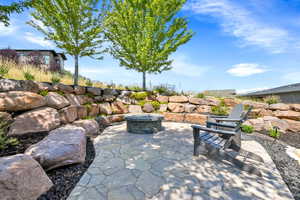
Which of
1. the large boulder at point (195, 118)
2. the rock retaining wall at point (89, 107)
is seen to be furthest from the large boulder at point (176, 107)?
the large boulder at point (195, 118)

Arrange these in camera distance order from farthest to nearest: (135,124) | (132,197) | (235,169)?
(135,124) < (235,169) < (132,197)

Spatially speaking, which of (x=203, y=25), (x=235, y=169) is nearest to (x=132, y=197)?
(x=235, y=169)

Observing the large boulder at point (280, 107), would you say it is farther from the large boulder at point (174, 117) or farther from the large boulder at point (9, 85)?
the large boulder at point (9, 85)

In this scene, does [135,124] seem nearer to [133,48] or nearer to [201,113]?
[201,113]

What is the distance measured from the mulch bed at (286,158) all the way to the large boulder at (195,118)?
1974 mm

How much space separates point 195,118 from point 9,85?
6700mm

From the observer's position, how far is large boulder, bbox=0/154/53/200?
4.70ft

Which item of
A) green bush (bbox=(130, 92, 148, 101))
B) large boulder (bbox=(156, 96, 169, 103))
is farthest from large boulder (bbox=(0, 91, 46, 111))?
large boulder (bbox=(156, 96, 169, 103))

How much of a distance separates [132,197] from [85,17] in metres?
6.44

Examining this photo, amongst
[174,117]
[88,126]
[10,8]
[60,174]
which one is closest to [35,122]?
[88,126]

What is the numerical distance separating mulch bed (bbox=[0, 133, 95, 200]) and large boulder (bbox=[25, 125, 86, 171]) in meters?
0.11

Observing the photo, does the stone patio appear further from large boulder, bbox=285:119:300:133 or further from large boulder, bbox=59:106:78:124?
large boulder, bbox=285:119:300:133

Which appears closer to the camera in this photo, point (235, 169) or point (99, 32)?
point (235, 169)

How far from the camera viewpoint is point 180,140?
3.86m
